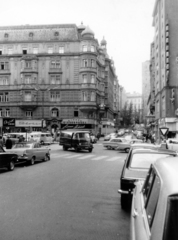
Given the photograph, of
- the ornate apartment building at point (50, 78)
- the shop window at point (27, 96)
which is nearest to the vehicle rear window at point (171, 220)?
the ornate apartment building at point (50, 78)

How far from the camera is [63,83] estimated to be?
55.7 metres

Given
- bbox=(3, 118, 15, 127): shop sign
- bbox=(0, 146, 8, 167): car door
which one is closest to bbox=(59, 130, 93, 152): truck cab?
bbox=(0, 146, 8, 167): car door

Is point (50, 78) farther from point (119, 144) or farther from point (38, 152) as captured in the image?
point (38, 152)

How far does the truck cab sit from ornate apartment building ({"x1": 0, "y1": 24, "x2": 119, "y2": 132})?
26102 mm

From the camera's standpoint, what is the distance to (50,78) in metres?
55.8

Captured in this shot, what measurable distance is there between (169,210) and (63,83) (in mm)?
54182

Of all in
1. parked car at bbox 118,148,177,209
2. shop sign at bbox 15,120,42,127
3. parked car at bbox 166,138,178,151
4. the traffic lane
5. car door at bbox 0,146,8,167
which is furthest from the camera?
shop sign at bbox 15,120,42,127

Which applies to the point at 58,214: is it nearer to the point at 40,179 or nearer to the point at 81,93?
the point at 40,179

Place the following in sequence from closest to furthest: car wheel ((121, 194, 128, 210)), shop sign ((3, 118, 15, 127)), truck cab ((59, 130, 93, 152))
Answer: car wheel ((121, 194, 128, 210)), truck cab ((59, 130, 93, 152)), shop sign ((3, 118, 15, 127))

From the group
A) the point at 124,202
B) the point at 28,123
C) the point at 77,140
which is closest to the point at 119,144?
the point at 77,140

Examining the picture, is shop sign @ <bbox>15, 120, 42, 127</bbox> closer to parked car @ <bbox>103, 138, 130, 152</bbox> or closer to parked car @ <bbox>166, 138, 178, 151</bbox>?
parked car @ <bbox>103, 138, 130, 152</bbox>

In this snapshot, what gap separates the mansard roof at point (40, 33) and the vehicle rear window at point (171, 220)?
56153 millimetres

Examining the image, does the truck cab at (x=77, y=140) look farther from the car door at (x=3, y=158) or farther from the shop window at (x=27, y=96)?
the shop window at (x=27, y=96)

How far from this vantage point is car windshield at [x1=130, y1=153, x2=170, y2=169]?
7.94m
